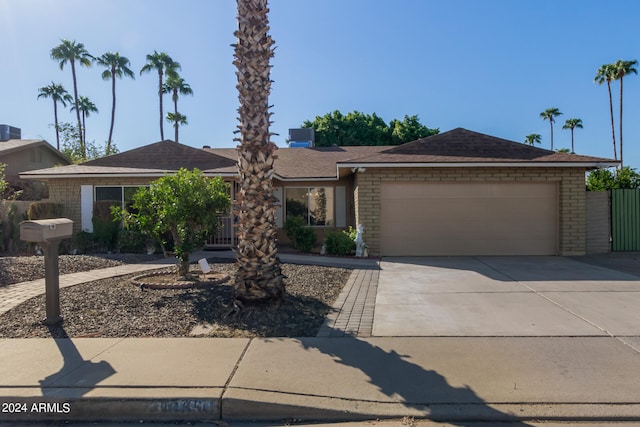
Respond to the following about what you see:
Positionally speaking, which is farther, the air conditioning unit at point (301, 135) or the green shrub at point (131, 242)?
the air conditioning unit at point (301, 135)

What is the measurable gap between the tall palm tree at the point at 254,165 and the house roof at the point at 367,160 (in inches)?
268

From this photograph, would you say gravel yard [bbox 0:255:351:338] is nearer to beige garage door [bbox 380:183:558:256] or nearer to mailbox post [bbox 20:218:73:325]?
mailbox post [bbox 20:218:73:325]

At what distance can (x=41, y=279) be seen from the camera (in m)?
10.2

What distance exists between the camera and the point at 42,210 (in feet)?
49.6

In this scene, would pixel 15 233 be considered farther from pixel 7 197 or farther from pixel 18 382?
pixel 18 382

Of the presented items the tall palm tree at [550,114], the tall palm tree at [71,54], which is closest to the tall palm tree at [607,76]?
the tall palm tree at [550,114]

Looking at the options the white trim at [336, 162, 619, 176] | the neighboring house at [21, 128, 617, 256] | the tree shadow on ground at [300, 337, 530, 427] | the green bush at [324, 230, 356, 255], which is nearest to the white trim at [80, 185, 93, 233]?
the neighboring house at [21, 128, 617, 256]

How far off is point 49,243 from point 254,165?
301 cm

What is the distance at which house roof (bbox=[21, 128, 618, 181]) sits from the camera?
13.2 meters

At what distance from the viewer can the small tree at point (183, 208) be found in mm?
8414

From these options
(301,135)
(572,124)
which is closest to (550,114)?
(572,124)

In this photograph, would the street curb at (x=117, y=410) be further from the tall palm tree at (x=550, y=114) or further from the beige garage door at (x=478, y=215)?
the tall palm tree at (x=550, y=114)

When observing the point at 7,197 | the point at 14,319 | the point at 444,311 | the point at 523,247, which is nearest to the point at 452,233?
the point at 523,247

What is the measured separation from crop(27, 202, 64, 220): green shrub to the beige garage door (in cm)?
1104
